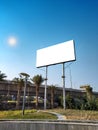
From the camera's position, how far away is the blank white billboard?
1284 inches

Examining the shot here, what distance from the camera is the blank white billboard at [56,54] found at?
3262 centimetres

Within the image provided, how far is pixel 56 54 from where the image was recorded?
3481 cm

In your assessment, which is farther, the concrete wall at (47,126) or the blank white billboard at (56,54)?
the blank white billboard at (56,54)

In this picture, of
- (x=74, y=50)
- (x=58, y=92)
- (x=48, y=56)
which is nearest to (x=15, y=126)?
(x=74, y=50)

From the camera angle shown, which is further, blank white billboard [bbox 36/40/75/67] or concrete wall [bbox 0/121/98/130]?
blank white billboard [bbox 36/40/75/67]

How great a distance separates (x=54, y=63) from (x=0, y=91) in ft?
78.9

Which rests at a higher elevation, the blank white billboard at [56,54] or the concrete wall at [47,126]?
the blank white billboard at [56,54]

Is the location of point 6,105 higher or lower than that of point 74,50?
lower

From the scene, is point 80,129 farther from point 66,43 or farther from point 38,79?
point 38,79

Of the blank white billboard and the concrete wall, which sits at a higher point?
the blank white billboard

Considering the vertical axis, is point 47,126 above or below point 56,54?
below

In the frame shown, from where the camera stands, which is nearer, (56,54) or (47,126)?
(47,126)

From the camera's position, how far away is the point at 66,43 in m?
33.3

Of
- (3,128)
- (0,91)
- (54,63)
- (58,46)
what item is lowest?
(3,128)
